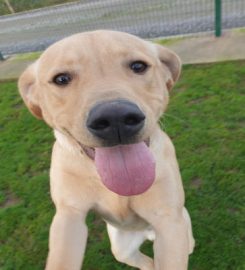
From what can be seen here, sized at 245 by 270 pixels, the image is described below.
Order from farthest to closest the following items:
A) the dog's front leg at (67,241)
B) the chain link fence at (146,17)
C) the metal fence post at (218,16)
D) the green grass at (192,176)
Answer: the chain link fence at (146,17) < the metal fence post at (218,16) < the green grass at (192,176) < the dog's front leg at (67,241)

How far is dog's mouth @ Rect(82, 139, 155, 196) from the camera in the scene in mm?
1829

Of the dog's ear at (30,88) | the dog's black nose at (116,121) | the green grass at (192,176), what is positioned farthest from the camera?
the green grass at (192,176)

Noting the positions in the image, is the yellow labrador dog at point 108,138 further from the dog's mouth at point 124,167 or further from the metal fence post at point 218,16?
the metal fence post at point 218,16

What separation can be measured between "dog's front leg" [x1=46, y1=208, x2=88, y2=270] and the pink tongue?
318 mm

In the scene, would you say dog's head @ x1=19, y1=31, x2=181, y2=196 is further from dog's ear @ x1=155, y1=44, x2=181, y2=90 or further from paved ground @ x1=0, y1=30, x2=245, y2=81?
paved ground @ x1=0, y1=30, x2=245, y2=81

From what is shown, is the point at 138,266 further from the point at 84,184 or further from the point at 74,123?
the point at 74,123

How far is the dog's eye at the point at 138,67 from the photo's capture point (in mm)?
1921

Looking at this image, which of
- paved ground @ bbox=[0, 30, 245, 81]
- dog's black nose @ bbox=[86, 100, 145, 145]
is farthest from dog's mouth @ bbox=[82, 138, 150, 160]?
paved ground @ bbox=[0, 30, 245, 81]

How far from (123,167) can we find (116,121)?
327 mm

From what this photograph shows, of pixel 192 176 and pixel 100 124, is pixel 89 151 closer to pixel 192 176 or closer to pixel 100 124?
pixel 100 124

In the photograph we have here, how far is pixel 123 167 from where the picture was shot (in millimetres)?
1833

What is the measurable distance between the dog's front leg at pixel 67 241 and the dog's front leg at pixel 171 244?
391mm

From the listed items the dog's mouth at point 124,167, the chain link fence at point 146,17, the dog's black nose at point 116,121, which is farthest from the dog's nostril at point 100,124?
the chain link fence at point 146,17

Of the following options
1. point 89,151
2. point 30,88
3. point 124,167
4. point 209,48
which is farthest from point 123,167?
point 209,48
